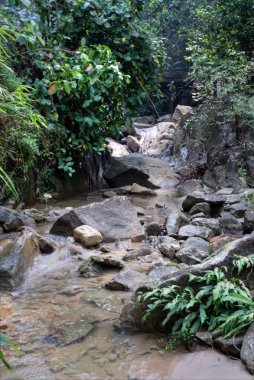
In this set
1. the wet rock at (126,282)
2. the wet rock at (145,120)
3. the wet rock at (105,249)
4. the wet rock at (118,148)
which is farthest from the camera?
the wet rock at (145,120)

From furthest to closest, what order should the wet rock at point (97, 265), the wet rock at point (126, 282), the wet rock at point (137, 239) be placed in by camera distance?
the wet rock at point (137, 239) < the wet rock at point (97, 265) < the wet rock at point (126, 282)

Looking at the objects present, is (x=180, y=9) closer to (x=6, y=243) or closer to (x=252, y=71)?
(x=252, y=71)

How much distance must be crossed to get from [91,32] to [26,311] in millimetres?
6612

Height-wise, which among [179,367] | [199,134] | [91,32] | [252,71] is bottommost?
[179,367]

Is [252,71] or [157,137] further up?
[252,71]

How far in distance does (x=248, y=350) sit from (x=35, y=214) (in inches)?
194

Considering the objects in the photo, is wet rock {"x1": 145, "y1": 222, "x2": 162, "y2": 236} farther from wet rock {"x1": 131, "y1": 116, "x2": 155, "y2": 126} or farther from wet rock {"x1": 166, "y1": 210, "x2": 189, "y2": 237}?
wet rock {"x1": 131, "y1": 116, "x2": 155, "y2": 126}

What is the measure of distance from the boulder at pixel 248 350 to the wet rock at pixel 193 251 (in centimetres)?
207

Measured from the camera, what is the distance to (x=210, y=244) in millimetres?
4891

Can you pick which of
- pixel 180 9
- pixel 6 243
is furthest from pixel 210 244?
pixel 180 9

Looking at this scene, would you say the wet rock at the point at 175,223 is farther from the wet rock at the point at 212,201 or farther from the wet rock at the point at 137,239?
the wet rock at the point at 212,201

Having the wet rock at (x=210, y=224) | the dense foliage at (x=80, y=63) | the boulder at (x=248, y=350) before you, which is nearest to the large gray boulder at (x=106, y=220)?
the wet rock at (x=210, y=224)

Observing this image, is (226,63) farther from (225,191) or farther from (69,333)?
(69,333)

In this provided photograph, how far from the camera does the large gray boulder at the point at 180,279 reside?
277cm
